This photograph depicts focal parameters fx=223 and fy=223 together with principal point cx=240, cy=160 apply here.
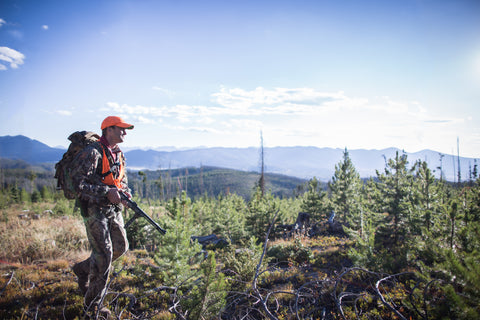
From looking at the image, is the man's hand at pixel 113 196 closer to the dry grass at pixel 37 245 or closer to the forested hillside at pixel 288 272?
the forested hillside at pixel 288 272

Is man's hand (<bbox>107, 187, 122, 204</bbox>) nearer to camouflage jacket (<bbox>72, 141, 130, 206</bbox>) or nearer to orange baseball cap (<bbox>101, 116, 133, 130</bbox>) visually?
camouflage jacket (<bbox>72, 141, 130, 206</bbox>)

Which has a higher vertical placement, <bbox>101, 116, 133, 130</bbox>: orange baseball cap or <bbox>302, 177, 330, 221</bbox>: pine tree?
<bbox>101, 116, 133, 130</bbox>: orange baseball cap

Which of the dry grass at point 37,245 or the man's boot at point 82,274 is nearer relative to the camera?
the man's boot at point 82,274

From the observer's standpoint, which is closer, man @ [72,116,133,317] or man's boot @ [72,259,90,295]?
man @ [72,116,133,317]

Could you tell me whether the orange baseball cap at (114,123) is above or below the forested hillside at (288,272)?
above

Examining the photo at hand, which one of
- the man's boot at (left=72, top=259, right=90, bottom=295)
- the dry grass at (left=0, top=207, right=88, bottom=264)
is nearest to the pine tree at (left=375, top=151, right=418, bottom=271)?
the man's boot at (left=72, top=259, right=90, bottom=295)

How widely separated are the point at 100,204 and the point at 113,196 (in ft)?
1.02

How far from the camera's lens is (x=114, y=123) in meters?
3.55

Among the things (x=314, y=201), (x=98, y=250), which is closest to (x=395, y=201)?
(x=314, y=201)

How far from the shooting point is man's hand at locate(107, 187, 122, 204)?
130 inches

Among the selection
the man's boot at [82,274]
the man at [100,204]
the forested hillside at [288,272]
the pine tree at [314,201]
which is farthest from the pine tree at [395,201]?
the man's boot at [82,274]

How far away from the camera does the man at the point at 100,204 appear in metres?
3.25

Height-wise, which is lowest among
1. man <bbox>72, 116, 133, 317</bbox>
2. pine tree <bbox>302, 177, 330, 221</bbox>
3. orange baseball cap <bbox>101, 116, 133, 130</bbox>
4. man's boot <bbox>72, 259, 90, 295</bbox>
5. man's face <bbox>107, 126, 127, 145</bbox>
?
pine tree <bbox>302, 177, 330, 221</bbox>

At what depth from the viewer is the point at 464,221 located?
4289mm
